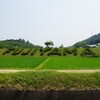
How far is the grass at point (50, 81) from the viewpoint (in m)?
9.50

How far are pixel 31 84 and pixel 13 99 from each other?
46.3 inches

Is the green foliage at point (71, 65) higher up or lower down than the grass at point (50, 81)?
higher up

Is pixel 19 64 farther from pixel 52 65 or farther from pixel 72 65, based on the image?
pixel 72 65

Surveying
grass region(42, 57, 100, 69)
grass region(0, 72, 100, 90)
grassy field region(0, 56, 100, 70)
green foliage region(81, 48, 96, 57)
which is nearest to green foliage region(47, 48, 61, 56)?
green foliage region(81, 48, 96, 57)

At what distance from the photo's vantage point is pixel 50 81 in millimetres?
9773

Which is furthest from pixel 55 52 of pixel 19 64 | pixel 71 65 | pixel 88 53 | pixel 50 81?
pixel 50 81

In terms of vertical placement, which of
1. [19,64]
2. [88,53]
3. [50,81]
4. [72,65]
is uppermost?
[88,53]

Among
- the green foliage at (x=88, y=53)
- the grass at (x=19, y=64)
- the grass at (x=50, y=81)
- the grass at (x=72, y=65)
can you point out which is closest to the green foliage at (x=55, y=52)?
the green foliage at (x=88, y=53)

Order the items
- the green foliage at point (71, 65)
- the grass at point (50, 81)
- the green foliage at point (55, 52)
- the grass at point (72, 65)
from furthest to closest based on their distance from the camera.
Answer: the green foliage at point (55, 52), the grass at point (72, 65), the green foliage at point (71, 65), the grass at point (50, 81)

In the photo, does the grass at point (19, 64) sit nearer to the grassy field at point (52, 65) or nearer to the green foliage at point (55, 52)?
the grassy field at point (52, 65)

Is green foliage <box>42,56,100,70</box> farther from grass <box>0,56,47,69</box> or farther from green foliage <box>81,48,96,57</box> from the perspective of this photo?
green foliage <box>81,48,96,57</box>

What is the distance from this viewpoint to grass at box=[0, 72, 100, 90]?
950 centimetres

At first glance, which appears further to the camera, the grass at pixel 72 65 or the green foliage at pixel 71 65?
the grass at pixel 72 65

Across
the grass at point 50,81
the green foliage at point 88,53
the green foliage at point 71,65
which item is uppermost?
the green foliage at point 88,53
